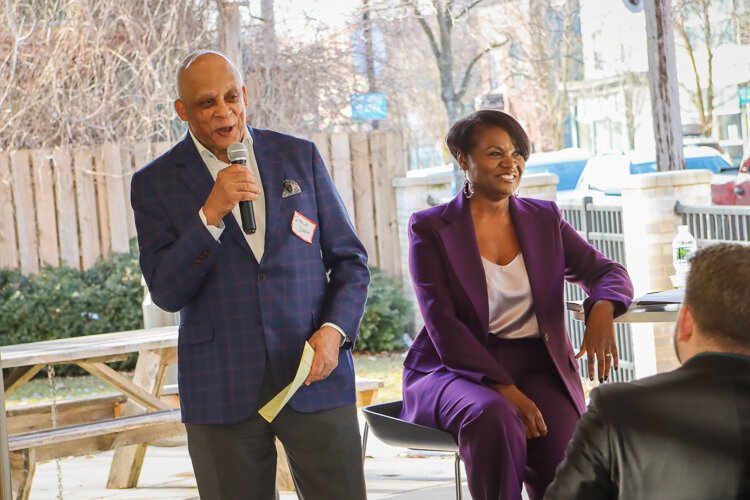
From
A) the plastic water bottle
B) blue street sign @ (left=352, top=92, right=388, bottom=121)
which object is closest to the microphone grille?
the plastic water bottle

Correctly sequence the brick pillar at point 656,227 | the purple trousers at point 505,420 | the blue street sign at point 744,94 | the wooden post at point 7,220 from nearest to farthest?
the purple trousers at point 505,420, the brick pillar at point 656,227, the wooden post at point 7,220, the blue street sign at point 744,94

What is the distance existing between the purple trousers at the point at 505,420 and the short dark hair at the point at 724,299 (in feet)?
4.47

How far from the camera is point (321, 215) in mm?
2803

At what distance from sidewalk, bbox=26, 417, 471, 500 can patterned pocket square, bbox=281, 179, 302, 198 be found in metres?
2.45

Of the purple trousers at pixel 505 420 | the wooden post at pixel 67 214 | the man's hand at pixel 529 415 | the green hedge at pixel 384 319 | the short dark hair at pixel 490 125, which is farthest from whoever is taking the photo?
the wooden post at pixel 67 214

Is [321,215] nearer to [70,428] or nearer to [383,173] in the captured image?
[70,428]

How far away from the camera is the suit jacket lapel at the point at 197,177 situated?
2705 mm

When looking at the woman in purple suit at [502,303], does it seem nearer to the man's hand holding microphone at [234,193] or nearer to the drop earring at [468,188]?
the drop earring at [468,188]

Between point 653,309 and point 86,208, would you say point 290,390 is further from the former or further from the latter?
point 86,208

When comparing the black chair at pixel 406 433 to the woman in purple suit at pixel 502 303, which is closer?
the woman in purple suit at pixel 502 303

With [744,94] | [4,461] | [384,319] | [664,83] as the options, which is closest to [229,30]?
[384,319]

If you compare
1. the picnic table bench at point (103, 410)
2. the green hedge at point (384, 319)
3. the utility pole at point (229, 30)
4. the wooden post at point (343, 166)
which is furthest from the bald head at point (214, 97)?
the wooden post at point (343, 166)

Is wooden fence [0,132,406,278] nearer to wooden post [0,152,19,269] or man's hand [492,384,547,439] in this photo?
wooden post [0,152,19,269]

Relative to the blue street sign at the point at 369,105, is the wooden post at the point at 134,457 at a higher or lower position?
lower
